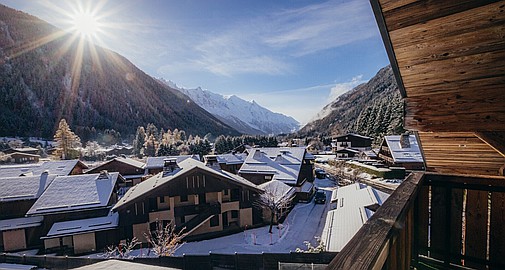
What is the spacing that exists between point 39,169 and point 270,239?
74.8ft

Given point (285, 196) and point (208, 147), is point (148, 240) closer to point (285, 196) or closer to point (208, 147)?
point (285, 196)

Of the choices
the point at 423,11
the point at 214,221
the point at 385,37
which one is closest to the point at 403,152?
the point at 214,221

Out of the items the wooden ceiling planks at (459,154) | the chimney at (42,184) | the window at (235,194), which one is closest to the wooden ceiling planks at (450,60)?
the wooden ceiling planks at (459,154)

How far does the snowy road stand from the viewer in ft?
37.3

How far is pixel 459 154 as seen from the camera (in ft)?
13.7

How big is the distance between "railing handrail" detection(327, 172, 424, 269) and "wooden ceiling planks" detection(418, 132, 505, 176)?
352 centimetres

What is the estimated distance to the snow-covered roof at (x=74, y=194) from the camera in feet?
40.1

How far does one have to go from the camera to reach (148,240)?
12.0 m

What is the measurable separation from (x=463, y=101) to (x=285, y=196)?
13.5 metres

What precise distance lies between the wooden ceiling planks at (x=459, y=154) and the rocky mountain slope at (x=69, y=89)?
3585 inches

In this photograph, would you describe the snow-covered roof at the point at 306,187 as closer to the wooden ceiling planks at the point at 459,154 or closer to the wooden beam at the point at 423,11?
the wooden ceiling planks at the point at 459,154

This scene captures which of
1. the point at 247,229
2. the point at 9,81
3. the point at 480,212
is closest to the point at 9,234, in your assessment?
the point at 247,229

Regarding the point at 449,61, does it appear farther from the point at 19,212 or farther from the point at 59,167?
the point at 59,167

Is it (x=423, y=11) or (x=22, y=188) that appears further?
(x=22, y=188)
